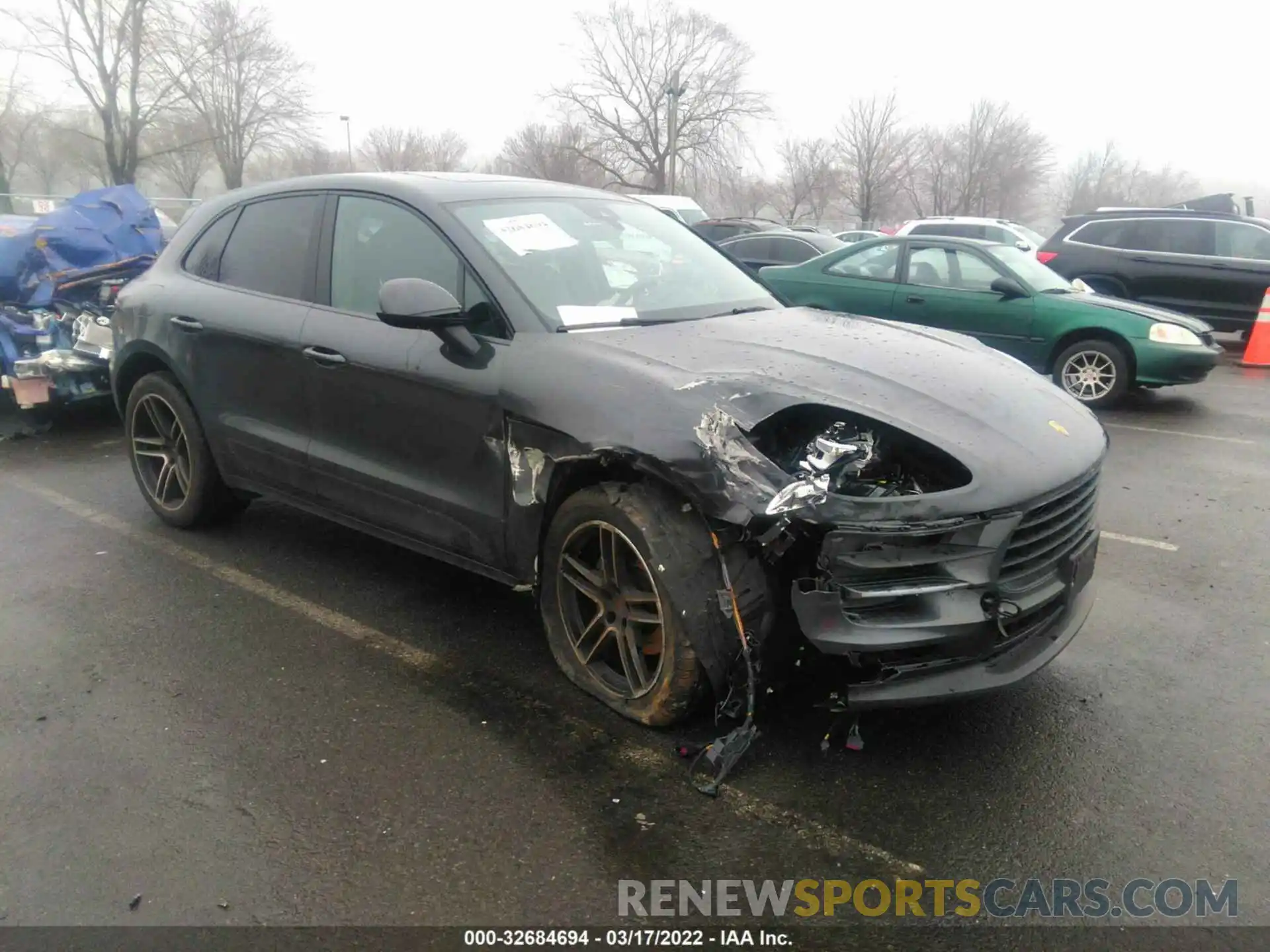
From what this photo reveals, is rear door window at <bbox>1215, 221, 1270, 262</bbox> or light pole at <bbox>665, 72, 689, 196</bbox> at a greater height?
light pole at <bbox>665, 72, 689, 196</bbox>

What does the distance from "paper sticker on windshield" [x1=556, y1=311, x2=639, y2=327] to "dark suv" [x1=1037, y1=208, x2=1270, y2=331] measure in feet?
33.7

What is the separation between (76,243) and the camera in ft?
24.4

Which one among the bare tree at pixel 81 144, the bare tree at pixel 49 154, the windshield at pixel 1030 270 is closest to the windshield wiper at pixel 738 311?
the windshield at pixel 1030 270

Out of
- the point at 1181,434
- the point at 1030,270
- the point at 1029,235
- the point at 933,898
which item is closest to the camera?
the point at 933,898

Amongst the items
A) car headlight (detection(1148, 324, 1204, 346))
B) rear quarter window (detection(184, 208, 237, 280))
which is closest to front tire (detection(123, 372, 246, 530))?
rear quarter window (detection(184, 208, 237, 280))

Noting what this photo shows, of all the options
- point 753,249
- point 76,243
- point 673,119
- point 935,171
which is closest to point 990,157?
point 935,171

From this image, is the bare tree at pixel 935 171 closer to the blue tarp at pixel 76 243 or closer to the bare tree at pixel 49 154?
the bare tree at pixel 49 154

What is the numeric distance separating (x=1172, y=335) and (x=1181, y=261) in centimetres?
407

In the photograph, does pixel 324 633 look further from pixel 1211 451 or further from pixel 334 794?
pixel 1211 451

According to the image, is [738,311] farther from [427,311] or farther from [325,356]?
[325,356]

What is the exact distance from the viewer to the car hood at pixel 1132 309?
850 centimetres

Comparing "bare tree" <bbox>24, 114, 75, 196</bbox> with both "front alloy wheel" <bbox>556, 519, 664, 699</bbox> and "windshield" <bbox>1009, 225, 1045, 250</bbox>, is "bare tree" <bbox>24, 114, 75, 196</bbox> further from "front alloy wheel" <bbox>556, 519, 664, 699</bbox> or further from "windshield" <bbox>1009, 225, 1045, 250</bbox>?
"front alloy wheel" <bbox>556, 519, 664, 699</bbox>

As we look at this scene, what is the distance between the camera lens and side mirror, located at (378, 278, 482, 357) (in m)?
3.23

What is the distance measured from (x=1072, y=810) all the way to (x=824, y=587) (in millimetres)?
1003
